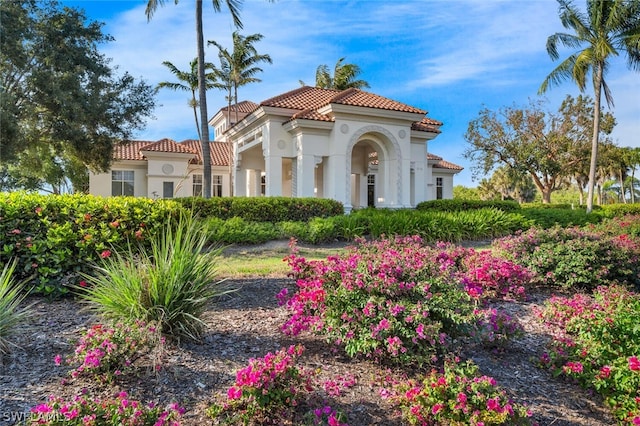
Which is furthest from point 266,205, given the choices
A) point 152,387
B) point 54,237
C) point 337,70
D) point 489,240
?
point 337,70

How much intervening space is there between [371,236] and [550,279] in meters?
6.60

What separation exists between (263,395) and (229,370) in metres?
0.82

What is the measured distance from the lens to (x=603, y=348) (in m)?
3.93

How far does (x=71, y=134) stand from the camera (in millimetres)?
17406

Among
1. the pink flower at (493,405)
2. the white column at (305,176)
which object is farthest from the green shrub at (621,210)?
the pink flower at (493,405)

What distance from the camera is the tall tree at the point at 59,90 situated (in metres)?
15.9

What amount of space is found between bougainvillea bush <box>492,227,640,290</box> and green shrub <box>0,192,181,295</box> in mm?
6068

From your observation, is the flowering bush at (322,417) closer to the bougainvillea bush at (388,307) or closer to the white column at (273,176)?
the bougainvillea bush at (388,307)

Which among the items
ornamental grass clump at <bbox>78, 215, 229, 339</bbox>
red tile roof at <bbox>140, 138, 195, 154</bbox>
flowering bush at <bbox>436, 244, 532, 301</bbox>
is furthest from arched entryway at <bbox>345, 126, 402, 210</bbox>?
ornamental grass clump at <bbox>78, 215, 229, 339</bbox>

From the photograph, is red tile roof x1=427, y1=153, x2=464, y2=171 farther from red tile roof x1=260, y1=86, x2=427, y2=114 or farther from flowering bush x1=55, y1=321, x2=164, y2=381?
flowering bush x1=55, y1=321, x2=164, y2=381

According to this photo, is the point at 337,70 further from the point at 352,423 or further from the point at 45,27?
the point at 352,423

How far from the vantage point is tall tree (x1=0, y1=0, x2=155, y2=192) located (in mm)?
15914

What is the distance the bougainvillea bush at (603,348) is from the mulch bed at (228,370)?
0.16 m

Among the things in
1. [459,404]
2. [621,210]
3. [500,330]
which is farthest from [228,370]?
[621,210]
